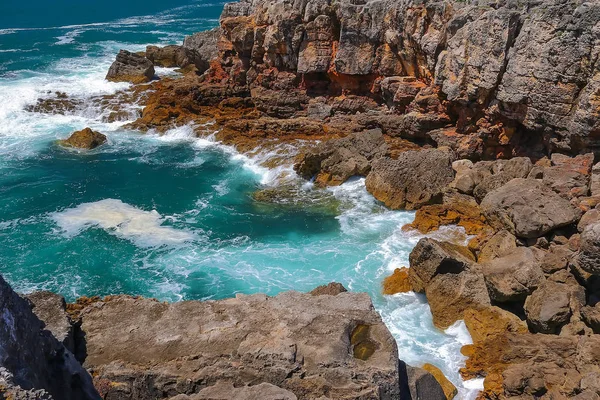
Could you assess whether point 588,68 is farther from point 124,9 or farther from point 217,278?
point 124,9

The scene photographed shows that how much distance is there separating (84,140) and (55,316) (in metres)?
28.7

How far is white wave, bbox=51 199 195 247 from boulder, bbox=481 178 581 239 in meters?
14.1

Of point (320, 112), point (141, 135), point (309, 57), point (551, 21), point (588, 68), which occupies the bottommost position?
point (141, 135)

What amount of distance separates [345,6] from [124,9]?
216 ft

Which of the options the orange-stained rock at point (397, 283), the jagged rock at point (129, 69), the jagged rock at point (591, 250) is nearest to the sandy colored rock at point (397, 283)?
the orange-stained rock at point (397, 283)

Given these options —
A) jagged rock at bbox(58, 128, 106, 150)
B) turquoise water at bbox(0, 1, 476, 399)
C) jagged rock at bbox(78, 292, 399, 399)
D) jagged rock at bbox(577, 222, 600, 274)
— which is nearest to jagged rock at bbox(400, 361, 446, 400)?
jagged rock at bbox(78, 292, 399, 399)

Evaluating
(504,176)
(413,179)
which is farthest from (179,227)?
(504,176)

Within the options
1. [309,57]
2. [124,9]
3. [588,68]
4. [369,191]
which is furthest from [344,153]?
[124,9]

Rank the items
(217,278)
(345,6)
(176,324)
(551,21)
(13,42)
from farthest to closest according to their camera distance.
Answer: (13,42) → (345,6) → (551,21) → (217,278) → (176,324)

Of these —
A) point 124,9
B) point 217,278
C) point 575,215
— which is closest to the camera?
point 575,215

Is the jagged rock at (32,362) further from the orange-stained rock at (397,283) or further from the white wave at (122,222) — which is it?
the white wave at (122,222)

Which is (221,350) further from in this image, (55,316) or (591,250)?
(591,250)

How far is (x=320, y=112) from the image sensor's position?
Answer: 38.5 meters

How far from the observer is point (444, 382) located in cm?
1577
